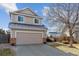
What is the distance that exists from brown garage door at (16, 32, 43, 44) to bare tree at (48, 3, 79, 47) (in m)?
0.41

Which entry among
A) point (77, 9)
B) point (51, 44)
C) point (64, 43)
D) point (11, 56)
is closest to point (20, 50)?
point (11, 56)

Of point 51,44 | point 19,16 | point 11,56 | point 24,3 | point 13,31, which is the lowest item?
point 11,56

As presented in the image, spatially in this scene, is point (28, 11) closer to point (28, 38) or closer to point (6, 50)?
point (28, 38)

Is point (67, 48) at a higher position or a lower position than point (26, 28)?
lower

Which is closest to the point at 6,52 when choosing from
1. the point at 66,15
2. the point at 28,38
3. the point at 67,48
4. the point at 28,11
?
the point at 28,38

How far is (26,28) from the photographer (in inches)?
146

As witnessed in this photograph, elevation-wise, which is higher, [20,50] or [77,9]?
[77,9]

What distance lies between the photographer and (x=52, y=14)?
3.71 m

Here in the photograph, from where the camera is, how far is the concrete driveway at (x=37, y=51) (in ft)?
12.0

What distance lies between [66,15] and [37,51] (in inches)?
35.1

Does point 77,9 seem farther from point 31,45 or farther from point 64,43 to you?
point 31,45

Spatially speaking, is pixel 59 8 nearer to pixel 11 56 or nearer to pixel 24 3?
pixel 24 3

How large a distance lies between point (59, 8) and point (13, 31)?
99cm

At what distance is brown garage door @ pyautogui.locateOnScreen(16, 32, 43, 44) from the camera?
12.1 feet
